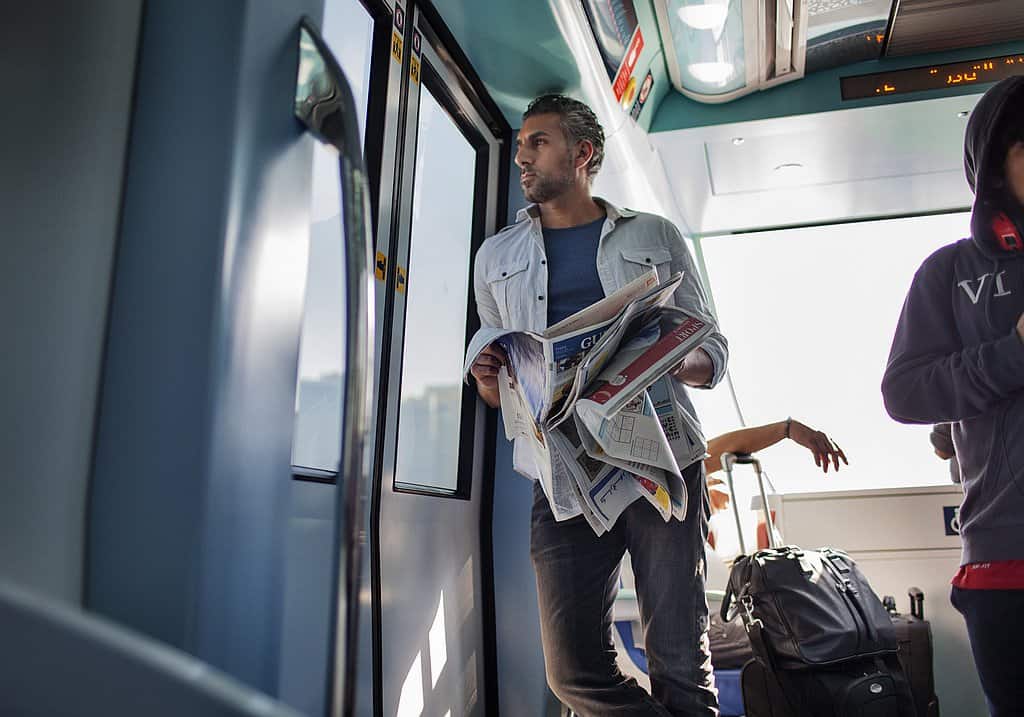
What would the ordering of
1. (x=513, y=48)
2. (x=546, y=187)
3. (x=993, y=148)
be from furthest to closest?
(x=513, y=48)
(x=546, y=187)
(x=993, y=148)

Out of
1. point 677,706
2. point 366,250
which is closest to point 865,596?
point 677,706

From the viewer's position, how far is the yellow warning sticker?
2277 mm

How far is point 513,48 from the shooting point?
2.81 metres

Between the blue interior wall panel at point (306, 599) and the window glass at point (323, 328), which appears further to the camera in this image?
the window glass at point (323, 328)

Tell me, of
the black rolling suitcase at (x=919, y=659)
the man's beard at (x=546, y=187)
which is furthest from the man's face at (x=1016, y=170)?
the black rolling suitcase at (x=919, y=659)

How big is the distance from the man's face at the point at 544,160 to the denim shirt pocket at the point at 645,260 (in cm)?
28

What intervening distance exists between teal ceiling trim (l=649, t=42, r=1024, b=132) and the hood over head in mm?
2551

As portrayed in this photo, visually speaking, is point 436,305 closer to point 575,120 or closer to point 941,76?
point 575,120

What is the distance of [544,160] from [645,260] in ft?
1.33

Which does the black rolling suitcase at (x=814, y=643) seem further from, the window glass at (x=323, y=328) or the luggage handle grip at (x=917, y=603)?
the luggage handle grip at (x=917, y=603)

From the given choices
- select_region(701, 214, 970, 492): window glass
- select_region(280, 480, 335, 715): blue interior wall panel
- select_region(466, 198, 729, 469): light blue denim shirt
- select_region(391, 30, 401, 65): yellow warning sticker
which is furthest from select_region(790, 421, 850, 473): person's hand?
select_region(701, 214, 970, 492): window glass

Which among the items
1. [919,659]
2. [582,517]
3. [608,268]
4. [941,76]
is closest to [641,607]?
[582,517]

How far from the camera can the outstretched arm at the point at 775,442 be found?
2.79m

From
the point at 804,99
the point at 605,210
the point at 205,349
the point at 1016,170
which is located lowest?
the point at 205,349
